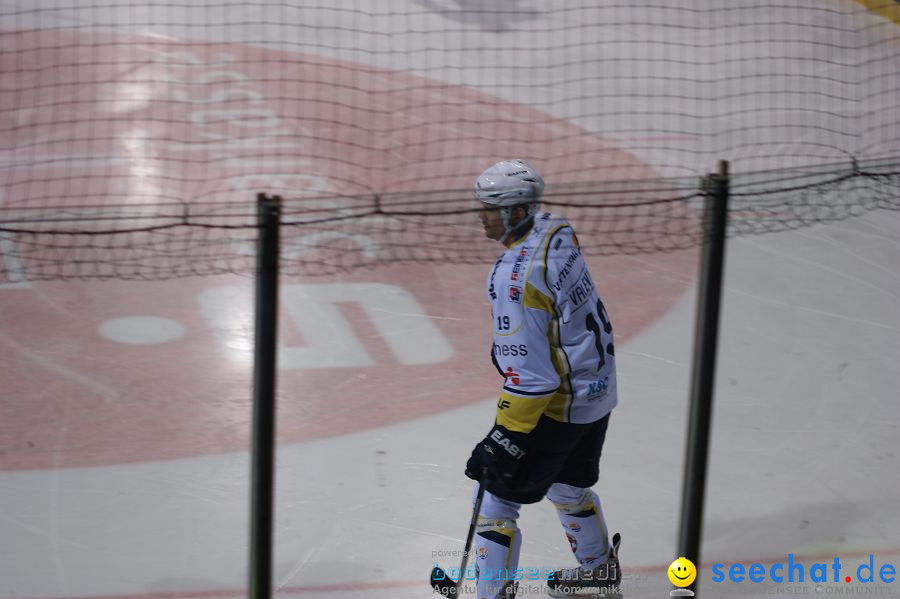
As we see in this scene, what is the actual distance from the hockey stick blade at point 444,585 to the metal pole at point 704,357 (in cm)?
82

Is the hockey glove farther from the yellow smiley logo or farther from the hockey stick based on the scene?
the yellow smiley logo

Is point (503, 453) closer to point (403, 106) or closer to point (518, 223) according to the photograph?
point (518, 223)

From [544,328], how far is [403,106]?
6.85 m

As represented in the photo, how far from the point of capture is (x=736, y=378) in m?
6.17

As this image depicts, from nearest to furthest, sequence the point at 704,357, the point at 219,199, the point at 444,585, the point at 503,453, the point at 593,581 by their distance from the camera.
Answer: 1. the point at 704,357
2. the point at 503,453
3. the point at 444,585
4. the point at 593,581
5. the point at 219,199

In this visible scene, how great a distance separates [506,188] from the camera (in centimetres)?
371

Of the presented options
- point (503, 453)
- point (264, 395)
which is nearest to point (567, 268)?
point (503, 453)

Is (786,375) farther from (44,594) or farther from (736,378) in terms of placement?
(44,594)

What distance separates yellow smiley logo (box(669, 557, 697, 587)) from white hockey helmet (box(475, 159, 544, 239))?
3.73ft

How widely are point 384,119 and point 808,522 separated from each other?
592 cm

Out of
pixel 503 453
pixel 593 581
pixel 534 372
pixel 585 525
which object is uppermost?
pixel 534 372

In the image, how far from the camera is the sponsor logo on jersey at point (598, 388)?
383cm

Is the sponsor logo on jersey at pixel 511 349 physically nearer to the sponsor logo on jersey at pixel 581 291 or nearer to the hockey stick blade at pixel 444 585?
the sponsor logo on jersey at pixel 581 291

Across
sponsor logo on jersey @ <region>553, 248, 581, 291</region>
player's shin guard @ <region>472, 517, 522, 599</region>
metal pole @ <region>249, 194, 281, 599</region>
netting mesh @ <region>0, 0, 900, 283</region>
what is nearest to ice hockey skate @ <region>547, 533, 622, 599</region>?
player's shin guard @ <region>472, 517, 522, 599</region>
